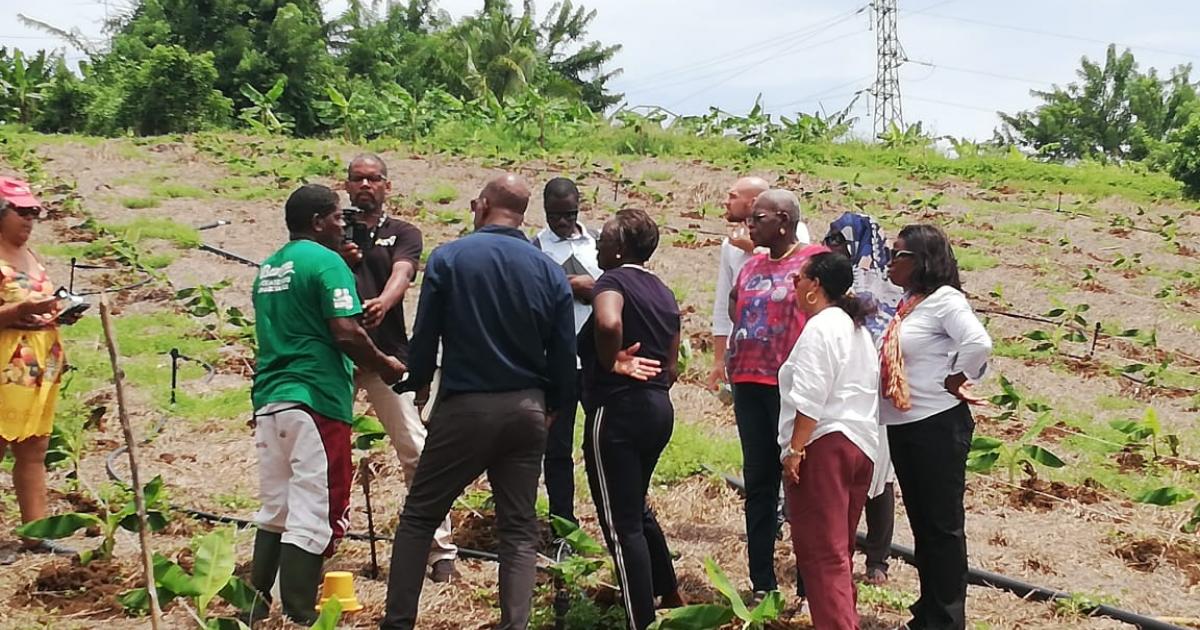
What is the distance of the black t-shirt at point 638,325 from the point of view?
416 cm

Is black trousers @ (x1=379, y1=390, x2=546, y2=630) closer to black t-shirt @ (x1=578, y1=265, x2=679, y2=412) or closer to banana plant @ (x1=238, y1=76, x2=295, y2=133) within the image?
black t-shirt @ (x1=578, y1=265, x2=679, y2=412)

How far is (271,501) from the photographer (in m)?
4.19

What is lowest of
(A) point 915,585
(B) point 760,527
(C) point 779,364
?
(A) point 915,585

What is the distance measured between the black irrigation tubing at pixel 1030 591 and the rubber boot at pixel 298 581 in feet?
7.33

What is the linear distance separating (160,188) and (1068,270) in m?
10.5

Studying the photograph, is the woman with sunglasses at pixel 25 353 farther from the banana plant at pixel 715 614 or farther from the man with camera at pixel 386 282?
the banana plant at pixel 715 614

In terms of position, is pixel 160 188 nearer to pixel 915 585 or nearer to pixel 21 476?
pixel 21 476

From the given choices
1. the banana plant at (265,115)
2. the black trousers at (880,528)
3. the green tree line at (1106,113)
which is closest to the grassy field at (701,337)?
the black trousers at (880,528)

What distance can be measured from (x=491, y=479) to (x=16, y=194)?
250cm

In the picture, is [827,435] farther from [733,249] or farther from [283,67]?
[283,67]

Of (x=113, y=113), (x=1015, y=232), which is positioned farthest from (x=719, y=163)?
(x=113, y=113)

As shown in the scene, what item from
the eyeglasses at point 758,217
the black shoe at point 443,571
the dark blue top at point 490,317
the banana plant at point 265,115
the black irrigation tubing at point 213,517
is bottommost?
the black irrigation tubing at point 213,517

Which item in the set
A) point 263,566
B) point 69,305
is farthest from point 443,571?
point 69,305

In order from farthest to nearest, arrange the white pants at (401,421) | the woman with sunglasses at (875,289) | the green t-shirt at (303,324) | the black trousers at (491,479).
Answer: the woman with sunglasses at (875,289)
the white pants at (401,421)
the green t-shirt at (303,324)
the black trousers at (491,479)
